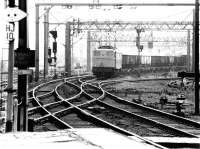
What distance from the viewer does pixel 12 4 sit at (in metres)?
8.44

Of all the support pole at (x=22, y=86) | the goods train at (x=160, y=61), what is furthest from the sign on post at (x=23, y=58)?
the goods train at (x=160, y=61)

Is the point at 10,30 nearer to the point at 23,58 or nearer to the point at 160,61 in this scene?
the point at 23,58

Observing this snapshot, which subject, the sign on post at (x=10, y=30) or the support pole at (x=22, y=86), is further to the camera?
the support pole at (x=22, y=86)

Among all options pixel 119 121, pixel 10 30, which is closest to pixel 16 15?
pixel 10 30

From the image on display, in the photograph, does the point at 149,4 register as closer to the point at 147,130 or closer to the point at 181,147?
the point at 147,130

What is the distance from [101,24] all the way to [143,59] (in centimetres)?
1696

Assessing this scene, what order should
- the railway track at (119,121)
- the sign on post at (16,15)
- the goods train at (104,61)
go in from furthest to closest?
1. the goods train at (104,61)
2. the railway track at (119,121)
3. the sign on post at (16,15)

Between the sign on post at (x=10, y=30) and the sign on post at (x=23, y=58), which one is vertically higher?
the sign on post at (x=10, y=30)

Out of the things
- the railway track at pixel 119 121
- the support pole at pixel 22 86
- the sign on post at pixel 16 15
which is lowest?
the railway track at pixel 119 121

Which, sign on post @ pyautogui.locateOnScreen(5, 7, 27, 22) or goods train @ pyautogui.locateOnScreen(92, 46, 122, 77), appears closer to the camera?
sign on post @ pyautogui.locateOnScreen(5, 7, 27, 22)

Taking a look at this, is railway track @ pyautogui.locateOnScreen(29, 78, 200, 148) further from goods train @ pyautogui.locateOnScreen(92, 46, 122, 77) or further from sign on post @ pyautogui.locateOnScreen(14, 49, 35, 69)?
goods train @ pyautogui.locateOnScreen(92, 46, 122, 77)

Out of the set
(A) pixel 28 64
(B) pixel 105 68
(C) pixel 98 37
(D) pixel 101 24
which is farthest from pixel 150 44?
(A) pixel 28 64

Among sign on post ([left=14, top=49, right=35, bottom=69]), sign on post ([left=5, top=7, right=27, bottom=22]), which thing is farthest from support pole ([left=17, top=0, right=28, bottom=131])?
sign on post ([left=5, top=7, right=27, bottom=22])

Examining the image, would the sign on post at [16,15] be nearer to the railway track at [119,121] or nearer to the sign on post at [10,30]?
the sign on post at [10,30]
